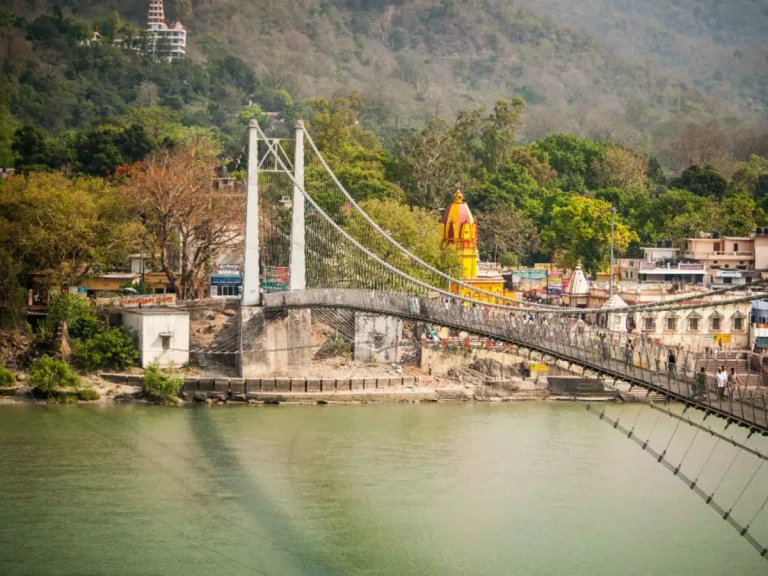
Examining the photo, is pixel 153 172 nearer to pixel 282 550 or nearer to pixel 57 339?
pixel 57 339

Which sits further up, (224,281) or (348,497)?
(224,281)

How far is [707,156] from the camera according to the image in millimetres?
56250

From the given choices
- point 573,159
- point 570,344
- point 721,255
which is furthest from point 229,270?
point 573,159

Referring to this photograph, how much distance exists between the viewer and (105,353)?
24.7 m

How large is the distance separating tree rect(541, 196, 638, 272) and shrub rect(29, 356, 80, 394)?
15.2 metres

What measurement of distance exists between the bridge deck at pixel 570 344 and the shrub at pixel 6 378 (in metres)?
4.20

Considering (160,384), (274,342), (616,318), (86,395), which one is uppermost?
(616,318)

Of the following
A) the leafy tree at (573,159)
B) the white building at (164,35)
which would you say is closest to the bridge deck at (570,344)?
the leafy tree at (573,159)

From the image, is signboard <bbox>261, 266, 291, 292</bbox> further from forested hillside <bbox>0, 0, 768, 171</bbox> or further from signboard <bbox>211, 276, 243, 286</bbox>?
forested hillside <bbox>0, 0, 768, 171</bbox>

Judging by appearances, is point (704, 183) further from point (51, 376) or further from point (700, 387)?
point (700, 387)

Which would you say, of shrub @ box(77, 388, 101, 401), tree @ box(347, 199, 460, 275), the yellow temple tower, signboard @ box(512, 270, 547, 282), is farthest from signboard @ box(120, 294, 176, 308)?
signboard @ box(512, 270, 547, 282)

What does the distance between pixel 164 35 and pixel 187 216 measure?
46768 mm

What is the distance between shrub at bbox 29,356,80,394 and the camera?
76.3 ft

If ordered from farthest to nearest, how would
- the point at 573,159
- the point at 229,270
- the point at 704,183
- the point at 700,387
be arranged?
the point at 573,159, the point at 704,183, the point at 229,270, the point at 700,387
